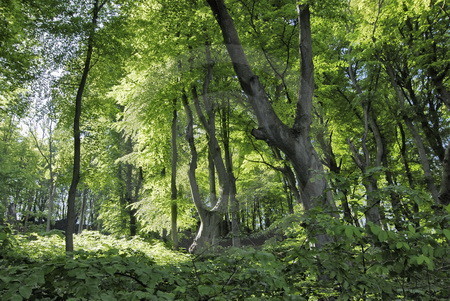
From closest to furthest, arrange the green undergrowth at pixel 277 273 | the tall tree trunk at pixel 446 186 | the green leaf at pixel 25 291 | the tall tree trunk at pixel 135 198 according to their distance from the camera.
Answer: the green leaf at pixel 25 291 < the green undergrowth at pixel 277 273 < the tall tree trunk at pixel 446 186 < the tall tree trunk at pixel 135 198

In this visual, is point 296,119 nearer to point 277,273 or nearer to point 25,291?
point 277,273

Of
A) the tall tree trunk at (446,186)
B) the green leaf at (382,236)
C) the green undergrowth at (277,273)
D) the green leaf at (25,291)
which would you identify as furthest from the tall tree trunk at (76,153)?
the tall tree trunk at (446,186)

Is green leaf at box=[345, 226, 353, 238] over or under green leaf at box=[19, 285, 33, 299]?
over

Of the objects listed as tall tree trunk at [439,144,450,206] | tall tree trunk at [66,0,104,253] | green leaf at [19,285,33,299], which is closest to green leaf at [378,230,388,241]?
green leaf at [19,285,33,299]

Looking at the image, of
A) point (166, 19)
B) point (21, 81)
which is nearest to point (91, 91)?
point (21, 81)

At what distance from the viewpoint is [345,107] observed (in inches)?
488

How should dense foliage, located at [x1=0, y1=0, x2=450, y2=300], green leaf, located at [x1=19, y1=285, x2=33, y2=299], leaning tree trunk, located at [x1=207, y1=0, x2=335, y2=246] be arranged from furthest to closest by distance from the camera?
1. leaning tree trunk, located at [x1=207, y1=0, x2=335, y2=246]
2. dense foliage, located at [x1=0, y1=0, x2=450, y2=300]
3. green leaf, located at [x1=19, y1=285, x2=33, y2=299]

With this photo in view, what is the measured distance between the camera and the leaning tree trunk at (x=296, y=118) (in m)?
5.11

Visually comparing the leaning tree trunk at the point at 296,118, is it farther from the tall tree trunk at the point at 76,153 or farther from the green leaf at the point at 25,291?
the green leaf at the point at 25,291

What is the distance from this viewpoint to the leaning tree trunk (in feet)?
16.8

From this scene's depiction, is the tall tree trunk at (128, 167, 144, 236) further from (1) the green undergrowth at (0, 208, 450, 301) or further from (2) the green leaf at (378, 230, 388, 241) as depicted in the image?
(2) the green leaf at (378, 230, 388, 241)

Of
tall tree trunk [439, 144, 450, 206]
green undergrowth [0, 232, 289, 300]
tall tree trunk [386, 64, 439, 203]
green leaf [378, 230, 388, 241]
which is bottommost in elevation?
green undergrowth [0, 232, 289, 300]

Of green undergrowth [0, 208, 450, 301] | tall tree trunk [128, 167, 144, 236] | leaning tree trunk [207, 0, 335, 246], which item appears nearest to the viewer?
green undergrowth [0, 208, 450, 301]

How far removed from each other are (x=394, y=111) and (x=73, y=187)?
11567 millimetres
